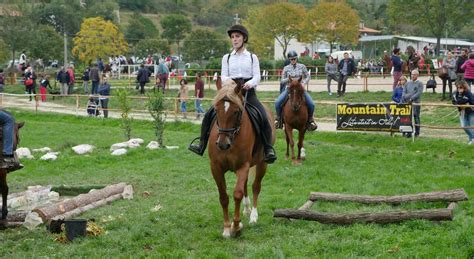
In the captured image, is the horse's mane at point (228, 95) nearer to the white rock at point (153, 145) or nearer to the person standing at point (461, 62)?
the white rock at point (153, 145)

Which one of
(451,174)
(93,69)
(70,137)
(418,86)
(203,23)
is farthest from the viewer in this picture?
(203,23)

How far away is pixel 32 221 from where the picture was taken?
11.4m

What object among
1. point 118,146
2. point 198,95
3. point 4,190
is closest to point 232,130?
point 4,190

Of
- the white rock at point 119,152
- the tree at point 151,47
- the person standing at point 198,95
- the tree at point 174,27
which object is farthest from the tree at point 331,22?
the white rock at point 119,152

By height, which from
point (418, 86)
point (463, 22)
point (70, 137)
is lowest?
point (70, 137)

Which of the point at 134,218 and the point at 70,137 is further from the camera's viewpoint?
the point at 70,137

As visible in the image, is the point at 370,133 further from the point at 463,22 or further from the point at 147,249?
the point at 463,22

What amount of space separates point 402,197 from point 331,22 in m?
58.6

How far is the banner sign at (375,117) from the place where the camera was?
69.7 ft

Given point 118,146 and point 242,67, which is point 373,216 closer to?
point 242,67

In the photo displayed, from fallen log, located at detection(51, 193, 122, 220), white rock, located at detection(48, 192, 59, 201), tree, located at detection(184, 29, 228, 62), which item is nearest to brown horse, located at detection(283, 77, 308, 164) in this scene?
fallen log, located at detection(51, 193, 122, 220)

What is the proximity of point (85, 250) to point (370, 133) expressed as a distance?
47.3ft

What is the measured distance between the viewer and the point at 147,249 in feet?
31.4

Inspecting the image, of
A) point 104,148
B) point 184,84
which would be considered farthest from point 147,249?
point 184,84
